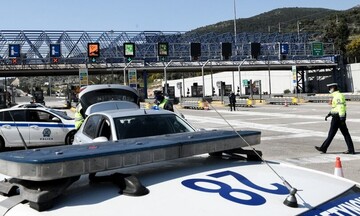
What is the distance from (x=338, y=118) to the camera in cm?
1186

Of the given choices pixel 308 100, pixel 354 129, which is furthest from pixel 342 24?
pixel 354 129

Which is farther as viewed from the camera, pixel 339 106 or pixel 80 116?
pixel 80 116

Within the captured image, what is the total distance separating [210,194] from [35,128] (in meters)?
13.5

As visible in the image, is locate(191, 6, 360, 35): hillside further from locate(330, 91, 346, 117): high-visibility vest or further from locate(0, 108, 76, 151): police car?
locate(330, 91, 346, 117): high-visibility vest

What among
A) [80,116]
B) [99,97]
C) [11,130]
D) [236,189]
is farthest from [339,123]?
[236,189]

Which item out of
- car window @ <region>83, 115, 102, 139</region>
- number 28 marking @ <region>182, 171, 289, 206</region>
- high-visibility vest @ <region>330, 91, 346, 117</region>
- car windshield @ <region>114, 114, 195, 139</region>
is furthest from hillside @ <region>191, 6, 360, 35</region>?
number 28 marking @ <region>182, 171, 289, 206</region>

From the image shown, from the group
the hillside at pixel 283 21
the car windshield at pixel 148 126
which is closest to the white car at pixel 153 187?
the car windshield at pixel 148 126

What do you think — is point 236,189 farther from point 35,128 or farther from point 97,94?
point 35,128

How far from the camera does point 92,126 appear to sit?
8359 mm

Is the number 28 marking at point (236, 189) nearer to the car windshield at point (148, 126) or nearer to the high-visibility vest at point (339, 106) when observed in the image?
the car windshield at point (148, 126)

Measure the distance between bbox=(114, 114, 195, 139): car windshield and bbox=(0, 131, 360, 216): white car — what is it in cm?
411

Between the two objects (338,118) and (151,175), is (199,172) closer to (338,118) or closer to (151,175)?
(151,175)

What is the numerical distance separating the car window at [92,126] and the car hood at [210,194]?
5.31m

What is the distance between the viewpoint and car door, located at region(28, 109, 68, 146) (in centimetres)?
1484
